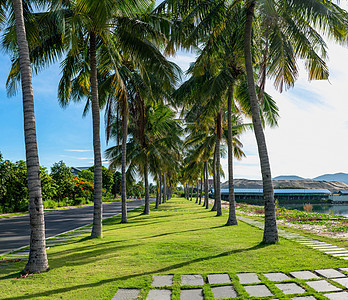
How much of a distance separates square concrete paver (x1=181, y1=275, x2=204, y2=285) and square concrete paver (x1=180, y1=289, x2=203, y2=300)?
330mm

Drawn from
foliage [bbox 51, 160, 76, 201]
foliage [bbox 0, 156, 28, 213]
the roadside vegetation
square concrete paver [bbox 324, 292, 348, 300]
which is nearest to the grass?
square concrete paver [bbox 324, 292, 348, 300]

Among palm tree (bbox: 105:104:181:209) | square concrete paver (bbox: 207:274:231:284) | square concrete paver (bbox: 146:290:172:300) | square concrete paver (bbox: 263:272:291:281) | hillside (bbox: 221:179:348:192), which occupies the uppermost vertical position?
palm tree (bbox: 105:104:181:209)

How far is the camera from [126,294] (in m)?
4.48

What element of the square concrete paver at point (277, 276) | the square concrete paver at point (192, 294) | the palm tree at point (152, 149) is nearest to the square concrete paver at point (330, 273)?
the square concrete paver at point (277, 276)

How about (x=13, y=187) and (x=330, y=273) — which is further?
(x=13, y=187)

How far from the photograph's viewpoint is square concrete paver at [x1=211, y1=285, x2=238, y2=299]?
14.1 ft

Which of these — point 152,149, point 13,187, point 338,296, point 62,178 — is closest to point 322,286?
point 338,296

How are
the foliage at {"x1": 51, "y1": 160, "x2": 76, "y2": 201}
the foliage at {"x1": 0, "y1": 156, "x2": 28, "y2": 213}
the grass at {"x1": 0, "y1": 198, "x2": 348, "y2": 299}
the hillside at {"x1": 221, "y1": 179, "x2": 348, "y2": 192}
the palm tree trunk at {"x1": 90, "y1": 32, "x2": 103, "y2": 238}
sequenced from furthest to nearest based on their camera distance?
the hillside at {"x1": 221, "y1": 179, "x2": 348, "y2": 192}, the foliage at {"x1": 51, "y1": 160, "x2": 76, "y2": 201}, the foliage at {"x1": 0, "y1": 156, "x2": 28, "y2": 213}, the palm tree trunk at {"x1": 90, "y1": 32, "x2": 103, "y2": 238}, the grass at {"x1": 0, "y1": 198, "x2": 348, "y2": 299}

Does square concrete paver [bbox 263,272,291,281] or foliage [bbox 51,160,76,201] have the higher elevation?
foliage [bbox 51,160,76,201]

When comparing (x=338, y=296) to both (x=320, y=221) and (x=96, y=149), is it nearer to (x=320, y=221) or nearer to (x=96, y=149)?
(x=96, y=149)

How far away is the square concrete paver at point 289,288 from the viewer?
4.34m

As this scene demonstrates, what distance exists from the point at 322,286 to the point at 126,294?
3.15 metres

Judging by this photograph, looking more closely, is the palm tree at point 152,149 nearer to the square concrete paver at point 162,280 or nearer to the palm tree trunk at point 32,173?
the palm tree trunk at point 32,173

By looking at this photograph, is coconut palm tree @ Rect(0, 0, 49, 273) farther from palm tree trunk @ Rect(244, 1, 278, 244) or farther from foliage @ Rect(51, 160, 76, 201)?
foliage @ Rect(51, 160, 76, 201)
